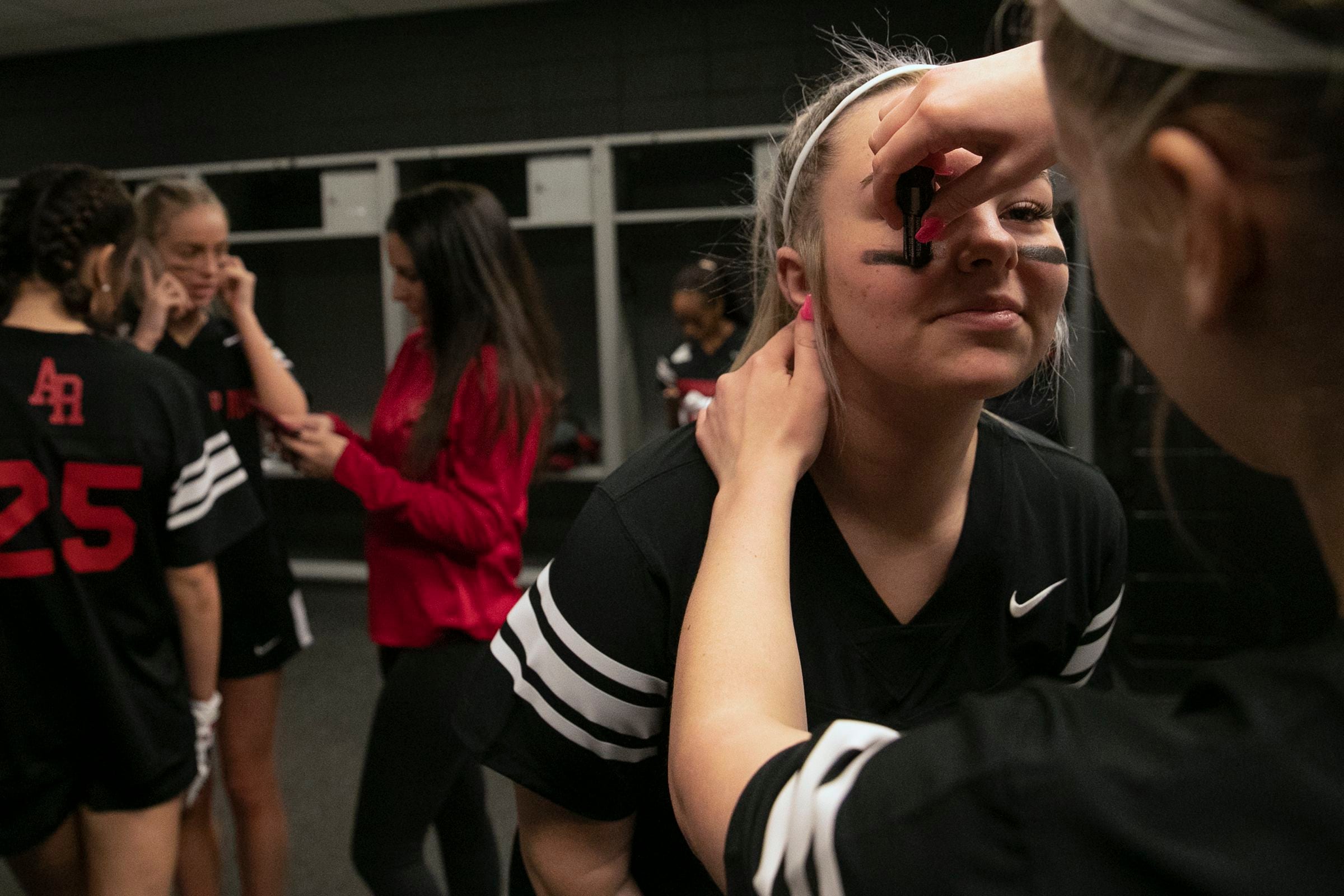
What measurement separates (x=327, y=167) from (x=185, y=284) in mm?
2904

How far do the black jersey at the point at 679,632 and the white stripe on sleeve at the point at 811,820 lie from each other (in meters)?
0.38

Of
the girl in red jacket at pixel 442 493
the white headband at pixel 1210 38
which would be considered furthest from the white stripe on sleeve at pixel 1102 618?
the girl in red jacket at pixel 442 493

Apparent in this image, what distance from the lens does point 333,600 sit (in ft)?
15.9

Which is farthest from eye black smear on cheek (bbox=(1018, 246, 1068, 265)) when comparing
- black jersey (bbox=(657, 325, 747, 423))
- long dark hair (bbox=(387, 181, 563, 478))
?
black jersey (bbox=(657, 325, 747, 423))

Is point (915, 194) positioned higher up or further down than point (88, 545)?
higher up

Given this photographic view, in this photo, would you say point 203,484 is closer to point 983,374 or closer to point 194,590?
point 194,590

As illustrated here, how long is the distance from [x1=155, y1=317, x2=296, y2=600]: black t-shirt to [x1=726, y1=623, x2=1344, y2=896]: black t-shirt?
1.84m

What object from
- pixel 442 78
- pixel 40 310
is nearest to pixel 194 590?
pixel 40 310

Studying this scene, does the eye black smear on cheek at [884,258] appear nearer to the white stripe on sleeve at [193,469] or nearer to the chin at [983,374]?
the chin at [983,374]

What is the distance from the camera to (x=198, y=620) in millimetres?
1797

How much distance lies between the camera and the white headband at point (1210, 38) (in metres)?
0.40

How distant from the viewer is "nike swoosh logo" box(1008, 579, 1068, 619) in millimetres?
978

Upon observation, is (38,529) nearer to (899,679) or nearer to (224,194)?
(899,679)

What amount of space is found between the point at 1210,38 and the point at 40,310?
175 centimetres
